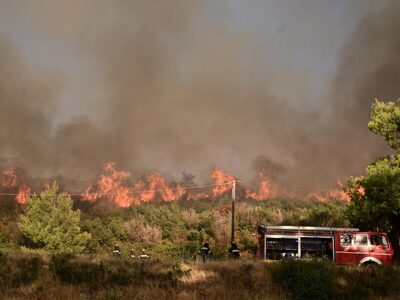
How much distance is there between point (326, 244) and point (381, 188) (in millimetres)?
6453

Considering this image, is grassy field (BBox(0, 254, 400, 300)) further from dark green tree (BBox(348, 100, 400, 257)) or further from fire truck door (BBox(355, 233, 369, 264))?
dark green tree (BBox(348, 100, 400, 257))

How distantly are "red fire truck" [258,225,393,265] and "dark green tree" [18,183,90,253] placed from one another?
114 feet

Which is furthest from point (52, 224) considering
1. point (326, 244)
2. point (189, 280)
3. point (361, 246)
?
point (189, 280)

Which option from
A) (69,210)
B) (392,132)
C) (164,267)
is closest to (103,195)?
(69,210)

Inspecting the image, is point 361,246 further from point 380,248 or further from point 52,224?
point 52,224

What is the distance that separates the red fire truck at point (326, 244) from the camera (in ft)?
80.8

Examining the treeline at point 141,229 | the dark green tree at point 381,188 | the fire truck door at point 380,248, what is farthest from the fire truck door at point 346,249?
the treeline at point 141,229

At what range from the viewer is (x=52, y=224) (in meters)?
57.3

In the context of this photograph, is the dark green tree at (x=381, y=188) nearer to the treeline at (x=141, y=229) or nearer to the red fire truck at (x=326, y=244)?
the red fire truck at (x=326, y=244)

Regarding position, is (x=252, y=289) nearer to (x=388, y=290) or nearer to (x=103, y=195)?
(x=388, y=290)

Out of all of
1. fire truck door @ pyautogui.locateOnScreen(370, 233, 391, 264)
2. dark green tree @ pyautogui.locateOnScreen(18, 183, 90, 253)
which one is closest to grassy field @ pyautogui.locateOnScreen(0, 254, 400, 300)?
fire truck door @ pyautogui.locateOnScreen(370, 233, 391, 264)

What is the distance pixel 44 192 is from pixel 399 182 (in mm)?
45555

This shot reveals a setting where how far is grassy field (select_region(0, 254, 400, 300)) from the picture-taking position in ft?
46.4

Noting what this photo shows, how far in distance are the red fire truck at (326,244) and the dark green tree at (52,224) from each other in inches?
1365
